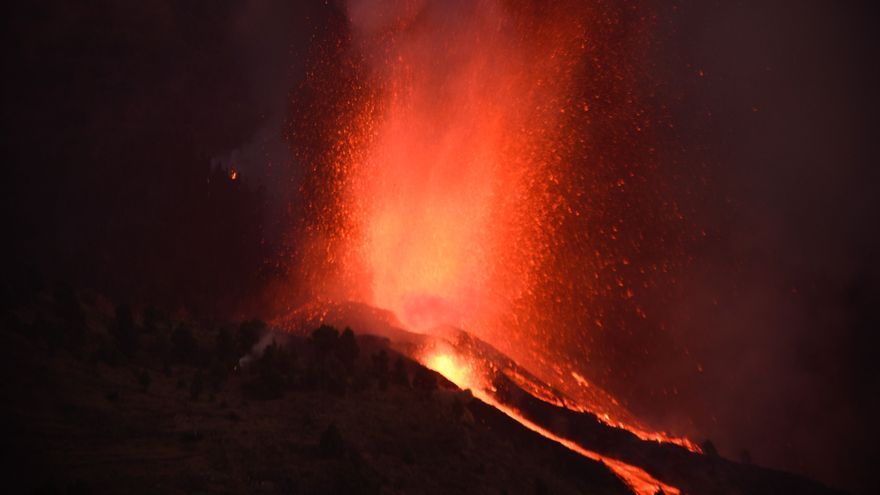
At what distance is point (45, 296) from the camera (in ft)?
140

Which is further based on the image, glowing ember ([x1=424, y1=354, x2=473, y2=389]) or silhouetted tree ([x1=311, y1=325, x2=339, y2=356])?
glowing ember ([x1=424, y1=354, x2=473, y2=389])

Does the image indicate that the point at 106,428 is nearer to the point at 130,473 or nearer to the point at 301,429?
the point at 130,473

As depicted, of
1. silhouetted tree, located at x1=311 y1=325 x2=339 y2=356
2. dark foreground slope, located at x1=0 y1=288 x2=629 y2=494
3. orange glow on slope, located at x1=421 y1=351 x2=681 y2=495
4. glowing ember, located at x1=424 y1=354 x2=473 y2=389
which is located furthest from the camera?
glowing ember, located at x1=424 y1=354 x2=473 y2=389

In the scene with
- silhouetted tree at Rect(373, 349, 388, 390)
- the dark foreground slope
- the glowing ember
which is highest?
the glowing ember

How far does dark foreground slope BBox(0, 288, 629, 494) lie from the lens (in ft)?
77.3

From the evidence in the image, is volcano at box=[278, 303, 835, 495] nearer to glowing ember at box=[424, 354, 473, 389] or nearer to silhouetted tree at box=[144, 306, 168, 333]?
glowing ember at box=[424, 354, 473, 389]

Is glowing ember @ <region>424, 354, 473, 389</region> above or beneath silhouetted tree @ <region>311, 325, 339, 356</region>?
above

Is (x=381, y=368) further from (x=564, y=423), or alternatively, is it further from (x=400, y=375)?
(x=564, y=423)

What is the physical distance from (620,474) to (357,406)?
57.9 ft

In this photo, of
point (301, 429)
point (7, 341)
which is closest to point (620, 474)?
point (301, 429)

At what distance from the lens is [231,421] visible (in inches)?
1178

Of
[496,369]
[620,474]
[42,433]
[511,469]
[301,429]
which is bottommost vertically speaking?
[42,433]

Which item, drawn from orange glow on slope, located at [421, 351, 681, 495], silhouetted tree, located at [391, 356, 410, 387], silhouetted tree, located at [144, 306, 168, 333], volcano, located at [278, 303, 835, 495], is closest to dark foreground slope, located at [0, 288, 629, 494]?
silhouetted tree, located at [391, 356, 410, 387]

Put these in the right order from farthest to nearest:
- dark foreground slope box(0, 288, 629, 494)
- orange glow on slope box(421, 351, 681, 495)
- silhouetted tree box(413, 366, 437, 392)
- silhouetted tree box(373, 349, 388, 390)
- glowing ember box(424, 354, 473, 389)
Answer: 1. glowing ember box(424, 354, 473, 389)
2. silhouetted tree box(413, 366, 437, 392)
3. orange glow on slope box(421, 351, 681, 495)
4. silhouetted tree box(373, 349, 388, 390)
5. dark foreground slope box(0, 288, 629, 494)
